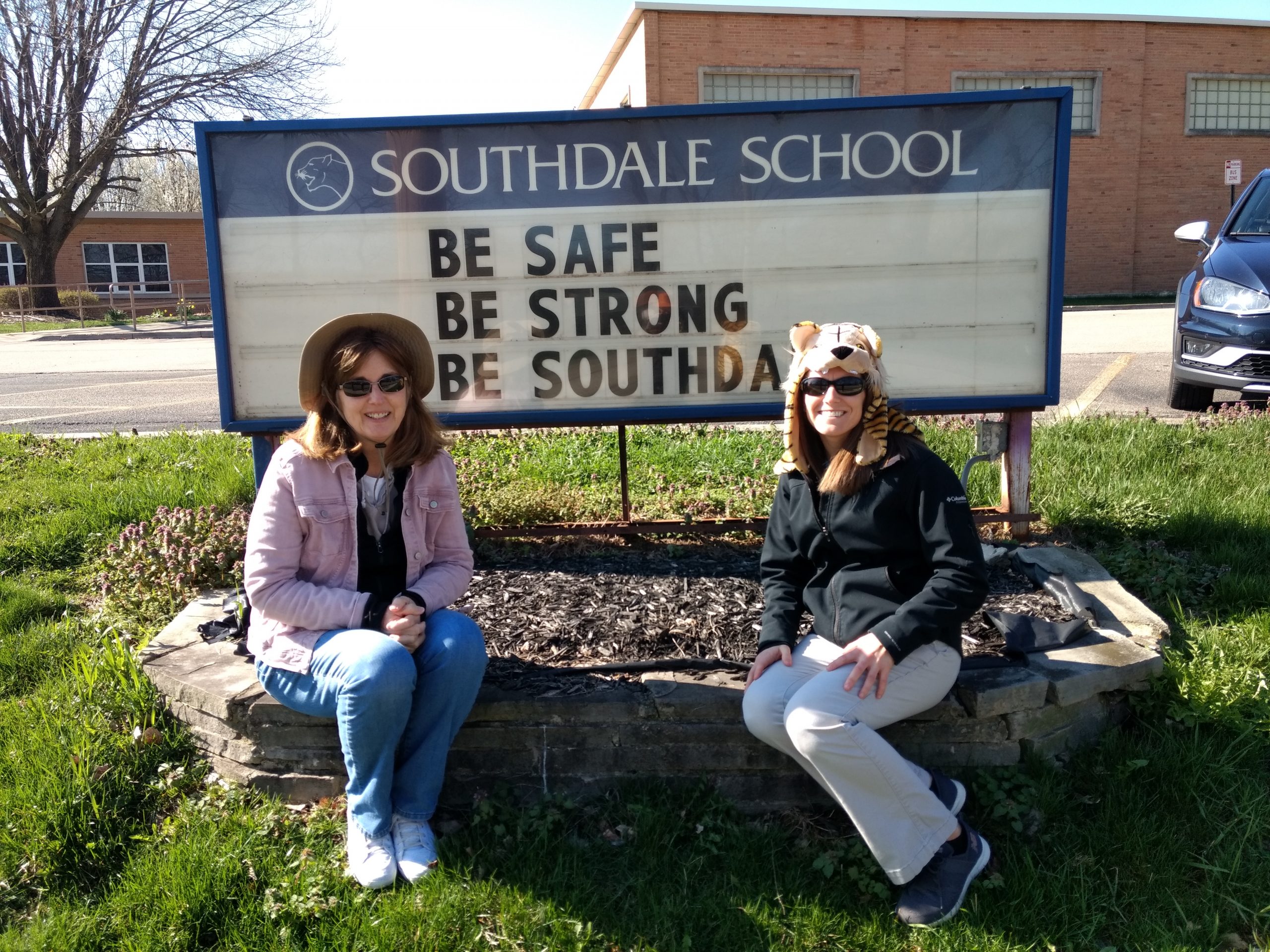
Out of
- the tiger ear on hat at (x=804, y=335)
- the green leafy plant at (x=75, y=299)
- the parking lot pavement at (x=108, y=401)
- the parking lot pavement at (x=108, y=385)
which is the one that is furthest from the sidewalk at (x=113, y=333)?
the tiger ear on hat at (x=804, y=335)

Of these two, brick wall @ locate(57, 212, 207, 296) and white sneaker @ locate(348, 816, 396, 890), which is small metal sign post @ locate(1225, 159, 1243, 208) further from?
brick wall @ locate(57, 212, 207, 296)

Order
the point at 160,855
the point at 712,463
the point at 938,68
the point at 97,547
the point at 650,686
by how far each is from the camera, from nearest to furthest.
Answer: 1. the point at 160,855
2. the point at 650,686
3. the point at 97,547
4. the point at 712,463
5. the point at 938,68

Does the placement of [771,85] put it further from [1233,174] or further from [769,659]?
[769,659]

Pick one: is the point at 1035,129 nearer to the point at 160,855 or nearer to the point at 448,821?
the point at 448,821

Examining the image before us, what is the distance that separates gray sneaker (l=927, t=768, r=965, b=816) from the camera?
2611 mm

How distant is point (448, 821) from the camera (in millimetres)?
2840

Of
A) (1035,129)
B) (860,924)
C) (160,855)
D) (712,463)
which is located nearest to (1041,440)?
(712,463)

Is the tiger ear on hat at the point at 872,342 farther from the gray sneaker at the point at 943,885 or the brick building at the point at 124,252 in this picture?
the brick building at the point at 124,252

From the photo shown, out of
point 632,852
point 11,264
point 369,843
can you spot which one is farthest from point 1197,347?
point 11,264

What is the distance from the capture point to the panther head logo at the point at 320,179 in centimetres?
402

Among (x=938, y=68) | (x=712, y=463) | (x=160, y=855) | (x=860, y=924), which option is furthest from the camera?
(x=938, y=68)

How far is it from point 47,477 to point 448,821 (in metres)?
4.14

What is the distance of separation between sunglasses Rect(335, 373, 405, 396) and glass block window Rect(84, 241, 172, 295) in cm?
3777

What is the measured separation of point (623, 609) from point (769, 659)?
101cm
